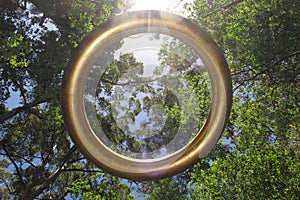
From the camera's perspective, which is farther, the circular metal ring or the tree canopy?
the tree canopy

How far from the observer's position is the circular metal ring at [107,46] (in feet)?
10.9

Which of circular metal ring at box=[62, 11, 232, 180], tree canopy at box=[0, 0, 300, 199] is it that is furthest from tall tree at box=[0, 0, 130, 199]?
circular metal ring at box=[62, 11, 232, 180]

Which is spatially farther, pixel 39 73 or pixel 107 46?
pixel 39 73

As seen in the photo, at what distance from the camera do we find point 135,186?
744 inches

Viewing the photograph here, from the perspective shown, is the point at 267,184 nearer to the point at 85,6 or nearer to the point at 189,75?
the point at 189,75

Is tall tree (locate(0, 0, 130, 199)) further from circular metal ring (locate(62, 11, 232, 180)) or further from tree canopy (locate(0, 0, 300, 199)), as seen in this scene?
circular metal ring (locate(62, 11, 232, 180))

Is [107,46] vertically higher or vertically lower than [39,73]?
lower

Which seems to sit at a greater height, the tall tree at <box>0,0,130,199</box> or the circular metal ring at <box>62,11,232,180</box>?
the tall tree at <box>0,0,130,199</box>

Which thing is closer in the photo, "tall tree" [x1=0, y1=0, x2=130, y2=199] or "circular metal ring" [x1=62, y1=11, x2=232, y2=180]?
"circular metal ring" [x1=62, y1=11, x2=232, y2=180]

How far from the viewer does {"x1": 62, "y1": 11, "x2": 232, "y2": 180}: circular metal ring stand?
3.33 meters

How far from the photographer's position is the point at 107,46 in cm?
349

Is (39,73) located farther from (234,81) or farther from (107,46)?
(107,46)

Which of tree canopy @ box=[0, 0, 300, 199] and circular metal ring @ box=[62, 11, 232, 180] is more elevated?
tree canopy @ box=[0, 0, 300, 199]

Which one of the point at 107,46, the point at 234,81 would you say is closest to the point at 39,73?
the point at 234,81
